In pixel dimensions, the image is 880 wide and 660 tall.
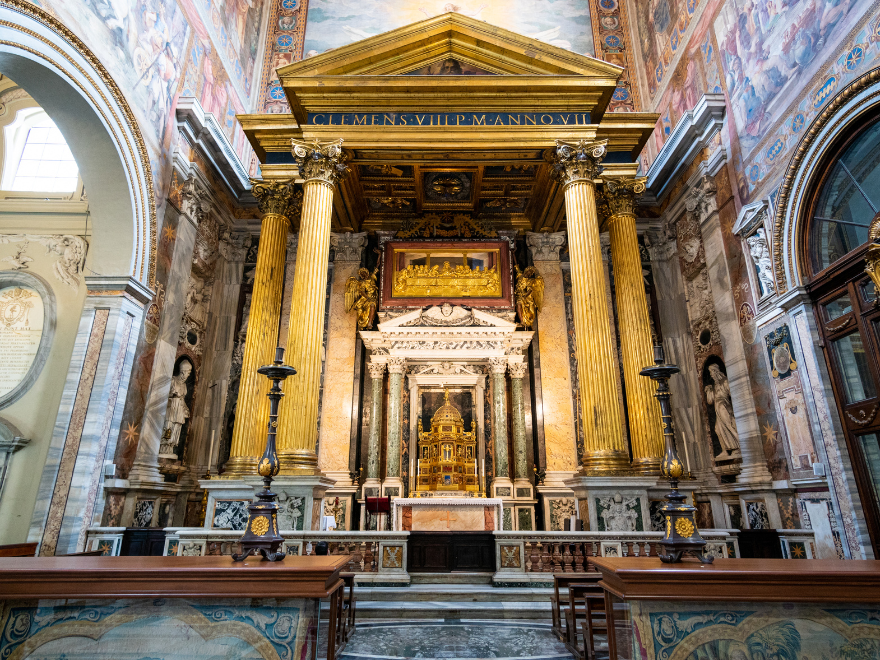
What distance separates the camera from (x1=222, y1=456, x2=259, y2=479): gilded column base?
358 inches

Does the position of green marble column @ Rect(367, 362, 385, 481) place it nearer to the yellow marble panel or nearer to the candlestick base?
the yellow marble panel

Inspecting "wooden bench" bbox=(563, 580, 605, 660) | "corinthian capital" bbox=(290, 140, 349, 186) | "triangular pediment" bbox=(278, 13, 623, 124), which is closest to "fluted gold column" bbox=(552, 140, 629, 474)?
"triangular pediment" bbox=(278, 13, 623, 124)

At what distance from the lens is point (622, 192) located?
35.7 feet

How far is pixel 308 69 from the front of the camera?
10219 mm

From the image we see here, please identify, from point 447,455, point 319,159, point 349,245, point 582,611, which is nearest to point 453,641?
point 582,611

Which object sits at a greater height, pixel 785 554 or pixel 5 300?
pixel 5 300

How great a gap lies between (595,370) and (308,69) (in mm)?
7797

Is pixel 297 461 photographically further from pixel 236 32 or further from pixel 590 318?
pixel 236 32

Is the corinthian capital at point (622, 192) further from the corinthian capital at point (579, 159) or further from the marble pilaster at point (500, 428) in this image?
the marble pilaster at point (500, 428)

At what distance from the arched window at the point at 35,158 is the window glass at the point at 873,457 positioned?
1488cm

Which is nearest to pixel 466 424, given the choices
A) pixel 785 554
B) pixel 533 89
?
pixel 785 554

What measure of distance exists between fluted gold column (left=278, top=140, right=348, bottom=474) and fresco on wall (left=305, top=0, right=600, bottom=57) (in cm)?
709

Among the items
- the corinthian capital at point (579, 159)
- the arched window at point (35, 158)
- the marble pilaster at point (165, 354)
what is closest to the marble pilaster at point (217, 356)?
the marble pilaster at point (165, 354)

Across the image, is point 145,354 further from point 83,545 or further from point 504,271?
point 504,271
